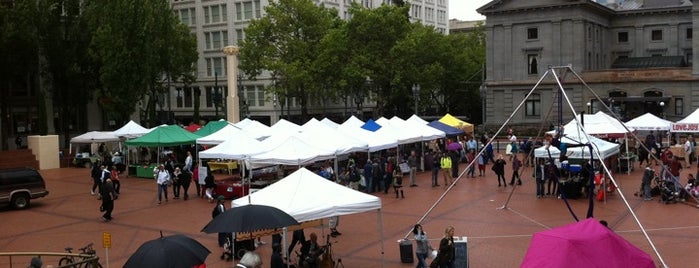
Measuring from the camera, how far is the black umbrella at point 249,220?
40.9ft

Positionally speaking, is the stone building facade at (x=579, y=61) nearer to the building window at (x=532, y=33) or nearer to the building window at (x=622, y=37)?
the building window at (x=532, y=33)

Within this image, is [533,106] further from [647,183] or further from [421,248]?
[421,248]

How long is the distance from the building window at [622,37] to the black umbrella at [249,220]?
63.6m

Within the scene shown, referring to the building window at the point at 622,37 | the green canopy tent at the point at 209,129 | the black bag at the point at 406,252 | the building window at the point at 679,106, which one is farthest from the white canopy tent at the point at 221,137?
the building window at the point at 622,37

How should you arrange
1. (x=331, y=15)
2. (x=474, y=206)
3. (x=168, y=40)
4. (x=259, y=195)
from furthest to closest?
(x=331, y=15), (x=168, y=40), (x=474, y=206), (x=259, y=195)

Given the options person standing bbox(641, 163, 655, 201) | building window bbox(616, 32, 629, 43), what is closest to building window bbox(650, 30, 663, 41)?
building window bbox(616, 32, 629, 43)

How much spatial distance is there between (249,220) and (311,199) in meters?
2.37

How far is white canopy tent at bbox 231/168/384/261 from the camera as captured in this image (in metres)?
14.5

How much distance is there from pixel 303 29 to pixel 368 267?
46459 mm

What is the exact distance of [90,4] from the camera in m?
50.8

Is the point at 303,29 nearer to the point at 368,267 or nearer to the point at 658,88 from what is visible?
the point at 658,88

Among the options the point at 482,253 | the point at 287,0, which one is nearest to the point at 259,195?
the point at 482,253

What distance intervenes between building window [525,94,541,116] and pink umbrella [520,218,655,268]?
5457 centimetres

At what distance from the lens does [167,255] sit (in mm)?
9977
